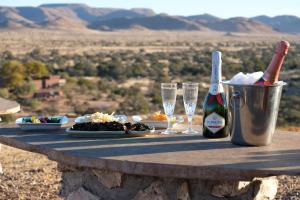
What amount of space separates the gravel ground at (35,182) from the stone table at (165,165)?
2368mm

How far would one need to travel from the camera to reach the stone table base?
3.97m

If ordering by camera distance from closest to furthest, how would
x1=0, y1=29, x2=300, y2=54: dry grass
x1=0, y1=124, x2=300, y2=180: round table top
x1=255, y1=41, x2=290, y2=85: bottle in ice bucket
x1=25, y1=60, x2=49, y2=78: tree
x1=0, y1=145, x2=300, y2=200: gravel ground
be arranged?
x1=0, y1=124, x2=300, y2=180: round table top → x1=255, y1=41, x2=290, y2=85: bottle in ice bucket → x1=0, y1=145, x2=300, y2=200: gravel ground → x1=25, y1=60, x2=49, y2=78: tree → x1=0, y1=29, x2=300, y2=54: dry grass

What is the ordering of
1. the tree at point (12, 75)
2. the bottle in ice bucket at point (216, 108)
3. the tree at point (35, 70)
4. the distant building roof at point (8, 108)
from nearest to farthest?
the bottle in ice bucket at point (216, 108) → the distant building roof at point (8, 108) → the tree at point (12, 75) → the tree at point (35, 70)

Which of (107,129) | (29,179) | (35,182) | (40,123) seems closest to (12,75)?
(29,179)

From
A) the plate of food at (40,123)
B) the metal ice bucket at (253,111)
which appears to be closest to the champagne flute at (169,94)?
the metal ice bucket at (253,111)

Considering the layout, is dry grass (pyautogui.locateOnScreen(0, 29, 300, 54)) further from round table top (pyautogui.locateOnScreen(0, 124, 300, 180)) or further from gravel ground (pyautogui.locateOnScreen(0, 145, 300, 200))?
round table top (pyautogui.locateOnScreen(0, 124, 300, 180))

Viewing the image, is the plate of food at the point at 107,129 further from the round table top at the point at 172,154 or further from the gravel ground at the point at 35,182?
the gravel ground at the point at 35,182

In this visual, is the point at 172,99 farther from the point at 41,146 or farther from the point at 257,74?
the point at 41,146

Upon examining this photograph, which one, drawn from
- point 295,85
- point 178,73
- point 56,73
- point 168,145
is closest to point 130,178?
point 168,145

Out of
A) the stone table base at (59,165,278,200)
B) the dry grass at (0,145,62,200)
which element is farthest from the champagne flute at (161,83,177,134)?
the dry grass at (0,145,62,200)

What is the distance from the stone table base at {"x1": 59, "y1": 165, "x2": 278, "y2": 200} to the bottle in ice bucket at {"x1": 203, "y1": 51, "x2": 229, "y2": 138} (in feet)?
1.59

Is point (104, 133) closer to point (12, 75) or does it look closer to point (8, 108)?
point (8, 108)

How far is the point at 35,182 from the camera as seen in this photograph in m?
7.52

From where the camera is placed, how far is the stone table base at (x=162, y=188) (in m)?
3.97
